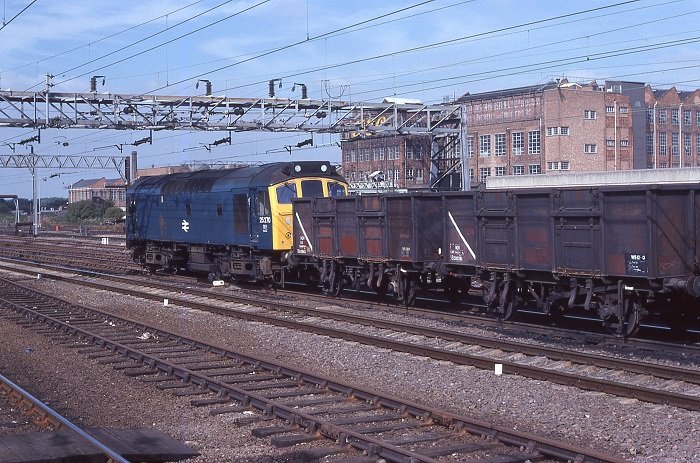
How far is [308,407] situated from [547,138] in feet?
156

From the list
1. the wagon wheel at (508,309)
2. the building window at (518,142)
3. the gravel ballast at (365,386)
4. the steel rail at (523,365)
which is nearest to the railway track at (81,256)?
the steel rail at (523,365)

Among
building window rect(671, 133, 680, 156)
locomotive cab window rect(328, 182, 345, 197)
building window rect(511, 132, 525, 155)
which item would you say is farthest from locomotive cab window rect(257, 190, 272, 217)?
building window rect(671, 133, 680, 156)

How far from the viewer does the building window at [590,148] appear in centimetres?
5656

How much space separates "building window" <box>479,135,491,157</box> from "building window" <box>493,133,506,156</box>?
634 mm

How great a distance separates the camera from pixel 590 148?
187 ft

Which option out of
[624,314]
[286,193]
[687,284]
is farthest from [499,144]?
[687,284]

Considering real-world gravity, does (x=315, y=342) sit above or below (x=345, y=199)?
below

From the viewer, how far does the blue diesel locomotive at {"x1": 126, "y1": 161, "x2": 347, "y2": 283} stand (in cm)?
2369

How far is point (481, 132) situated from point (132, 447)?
53.0 meters

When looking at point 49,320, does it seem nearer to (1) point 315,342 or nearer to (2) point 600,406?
(1) point 315,342

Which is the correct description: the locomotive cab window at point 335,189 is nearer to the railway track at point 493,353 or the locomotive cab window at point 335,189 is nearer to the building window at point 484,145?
the railway track at point 493,353

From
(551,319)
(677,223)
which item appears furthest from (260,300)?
(677,223)

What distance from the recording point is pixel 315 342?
50.6 feet

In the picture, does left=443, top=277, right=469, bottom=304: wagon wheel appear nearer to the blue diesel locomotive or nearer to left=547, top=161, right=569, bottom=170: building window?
the blue diesel locomotive
